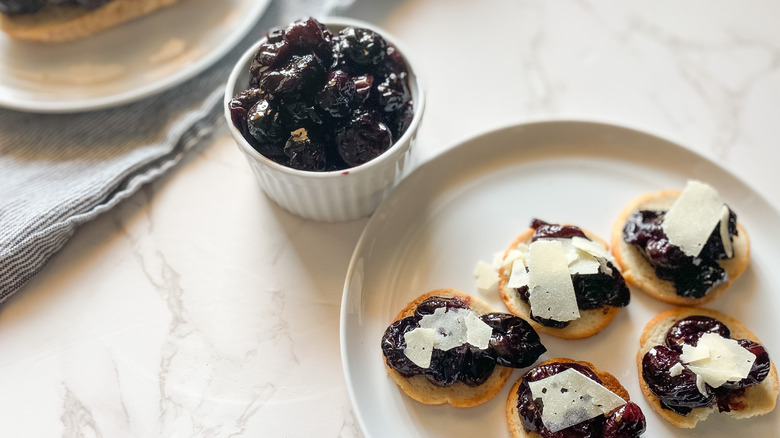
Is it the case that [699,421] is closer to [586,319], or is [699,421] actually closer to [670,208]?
[586,319]

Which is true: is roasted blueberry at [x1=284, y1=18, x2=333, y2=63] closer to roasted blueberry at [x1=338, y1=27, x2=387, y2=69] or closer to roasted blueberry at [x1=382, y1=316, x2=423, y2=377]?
roasted blueberry at [x1=338, y1=27, x2=387, y2=69]

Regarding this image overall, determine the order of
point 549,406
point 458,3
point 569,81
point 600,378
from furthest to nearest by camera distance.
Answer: point 458,3, point 569,81, point 600,378, point 549,406

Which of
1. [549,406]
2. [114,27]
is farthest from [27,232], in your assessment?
[549,406]

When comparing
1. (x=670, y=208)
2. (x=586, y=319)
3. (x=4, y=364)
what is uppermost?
(x=670, y=208)

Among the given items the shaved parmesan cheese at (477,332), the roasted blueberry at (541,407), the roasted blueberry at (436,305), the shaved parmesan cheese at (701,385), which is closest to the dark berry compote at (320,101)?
the roasted blueberry at (436,305)

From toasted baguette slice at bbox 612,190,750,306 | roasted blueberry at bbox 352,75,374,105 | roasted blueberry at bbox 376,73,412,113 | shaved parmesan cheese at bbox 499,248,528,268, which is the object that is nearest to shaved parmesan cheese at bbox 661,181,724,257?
toasted baguette slice at bbox 612,190,750,306

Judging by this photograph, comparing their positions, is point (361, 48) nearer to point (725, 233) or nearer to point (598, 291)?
point (598, 291)
